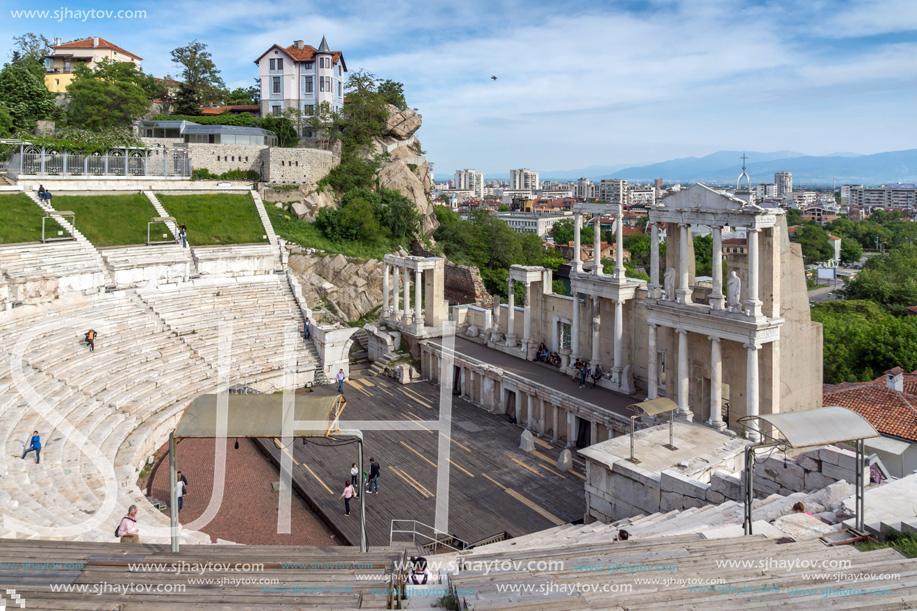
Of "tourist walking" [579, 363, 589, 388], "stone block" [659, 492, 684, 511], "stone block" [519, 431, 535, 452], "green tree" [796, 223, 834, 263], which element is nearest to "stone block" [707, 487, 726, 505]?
"stone block" [659, 492, 684, 511]

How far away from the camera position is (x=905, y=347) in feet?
104

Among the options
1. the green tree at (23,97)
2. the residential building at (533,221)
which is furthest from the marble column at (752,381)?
the residential building at (533,221)

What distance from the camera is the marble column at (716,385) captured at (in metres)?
20.5

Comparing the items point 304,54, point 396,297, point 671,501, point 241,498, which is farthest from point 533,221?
point 671,501

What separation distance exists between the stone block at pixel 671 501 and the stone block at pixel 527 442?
7.24m

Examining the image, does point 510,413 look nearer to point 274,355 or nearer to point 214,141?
point 274,355

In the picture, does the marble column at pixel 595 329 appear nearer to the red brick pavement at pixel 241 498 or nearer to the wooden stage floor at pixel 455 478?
the wooden stage floor at pixel 455 478

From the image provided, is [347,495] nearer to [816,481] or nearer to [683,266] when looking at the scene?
[816,481]

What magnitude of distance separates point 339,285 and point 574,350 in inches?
773

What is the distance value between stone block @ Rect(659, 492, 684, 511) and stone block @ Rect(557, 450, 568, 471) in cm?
521

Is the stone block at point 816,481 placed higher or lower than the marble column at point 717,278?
lower

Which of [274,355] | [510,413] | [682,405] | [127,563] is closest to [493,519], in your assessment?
[682,405]

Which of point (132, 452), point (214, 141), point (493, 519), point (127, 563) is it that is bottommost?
point (493, 519)

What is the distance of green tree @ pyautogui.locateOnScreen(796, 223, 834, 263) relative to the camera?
108m
